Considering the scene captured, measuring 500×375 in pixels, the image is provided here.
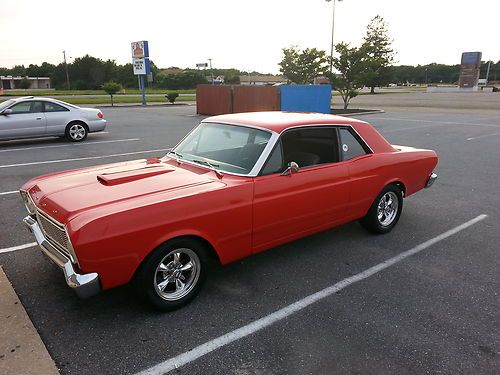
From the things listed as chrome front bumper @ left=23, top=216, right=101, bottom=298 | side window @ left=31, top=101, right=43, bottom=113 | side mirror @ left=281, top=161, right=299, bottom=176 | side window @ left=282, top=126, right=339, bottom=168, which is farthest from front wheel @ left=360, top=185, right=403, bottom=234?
side window @ left=31, top=101, right=43, bottom=113

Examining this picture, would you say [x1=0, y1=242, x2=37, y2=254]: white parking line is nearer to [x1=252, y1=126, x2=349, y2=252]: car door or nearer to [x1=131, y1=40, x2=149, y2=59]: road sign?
[x1=252, y1=126, x2=349, y2=252]: car door

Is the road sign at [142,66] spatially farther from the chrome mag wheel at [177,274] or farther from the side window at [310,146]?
the chrome mag wheel at [177,274]

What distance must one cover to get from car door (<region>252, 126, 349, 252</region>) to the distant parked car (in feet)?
32.5

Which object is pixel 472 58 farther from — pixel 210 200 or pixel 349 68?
pixel 210 200

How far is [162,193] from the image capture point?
10.3ft

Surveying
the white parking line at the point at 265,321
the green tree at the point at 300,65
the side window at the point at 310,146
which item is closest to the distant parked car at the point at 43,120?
the side window at the point at 310,146

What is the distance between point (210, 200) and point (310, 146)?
149 cm

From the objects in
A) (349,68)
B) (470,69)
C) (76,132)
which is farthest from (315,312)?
(470,69)

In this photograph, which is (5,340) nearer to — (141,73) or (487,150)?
(487,150)

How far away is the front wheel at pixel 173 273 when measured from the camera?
9.69ft

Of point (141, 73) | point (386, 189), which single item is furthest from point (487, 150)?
point (141, 73)

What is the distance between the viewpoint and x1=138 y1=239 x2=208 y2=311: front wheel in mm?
2953

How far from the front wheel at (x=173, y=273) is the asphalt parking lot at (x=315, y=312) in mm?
119

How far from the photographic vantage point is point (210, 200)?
3.16 meters
